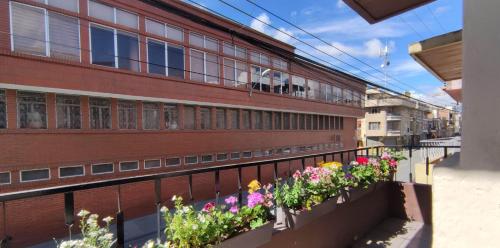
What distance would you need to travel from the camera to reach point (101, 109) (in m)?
11.2

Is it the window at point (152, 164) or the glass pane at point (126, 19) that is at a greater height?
the glass pane at point (126, 19)

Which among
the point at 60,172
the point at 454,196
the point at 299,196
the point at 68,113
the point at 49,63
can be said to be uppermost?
the point at 49,63

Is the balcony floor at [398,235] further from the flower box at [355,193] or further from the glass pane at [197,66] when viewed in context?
the glass pane at [197,66]

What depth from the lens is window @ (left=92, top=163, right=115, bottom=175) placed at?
1078 cm

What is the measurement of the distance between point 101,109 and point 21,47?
326 cm

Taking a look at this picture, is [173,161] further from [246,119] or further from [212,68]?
[246,119]

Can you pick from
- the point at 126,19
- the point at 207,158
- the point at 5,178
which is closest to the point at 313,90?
the point at 207,158

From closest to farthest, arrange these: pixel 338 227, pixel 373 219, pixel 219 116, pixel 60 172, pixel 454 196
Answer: pixel 454 196 → pixel 338 227 → pixel 373 219 → pixel 60 172 → pixel 219 116

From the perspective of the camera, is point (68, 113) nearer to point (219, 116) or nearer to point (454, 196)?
point (219, 116)

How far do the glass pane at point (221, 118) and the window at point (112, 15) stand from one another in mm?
6223

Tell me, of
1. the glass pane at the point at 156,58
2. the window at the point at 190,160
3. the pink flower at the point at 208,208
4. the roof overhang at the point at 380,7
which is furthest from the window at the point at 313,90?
the pink flower at the point at 208,208

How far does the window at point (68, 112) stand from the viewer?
10133 millimetres

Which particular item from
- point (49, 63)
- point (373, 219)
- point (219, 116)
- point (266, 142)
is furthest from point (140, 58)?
point (373, 219)

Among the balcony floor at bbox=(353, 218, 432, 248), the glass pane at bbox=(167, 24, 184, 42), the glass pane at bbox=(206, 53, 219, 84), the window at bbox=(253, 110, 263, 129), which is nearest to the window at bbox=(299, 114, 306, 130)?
the window at bbox=(253, 110, 263, 129)
